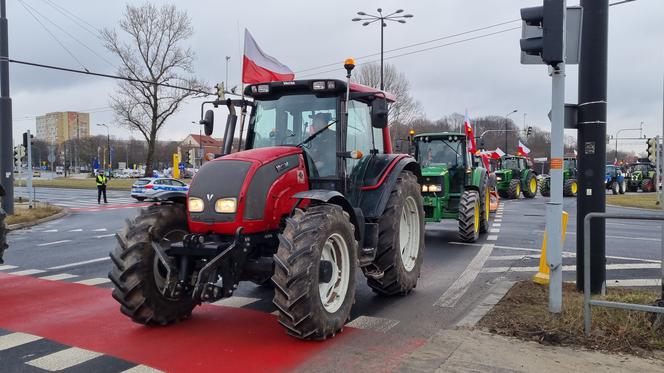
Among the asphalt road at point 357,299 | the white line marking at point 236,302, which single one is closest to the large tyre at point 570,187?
the asphalt road at point 357,299

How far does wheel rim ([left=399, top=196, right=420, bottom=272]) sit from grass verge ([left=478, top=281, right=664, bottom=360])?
1.66m

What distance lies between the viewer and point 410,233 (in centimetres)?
773

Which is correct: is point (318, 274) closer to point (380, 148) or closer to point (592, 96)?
point (380, 148)

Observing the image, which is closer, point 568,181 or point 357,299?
point 357,299

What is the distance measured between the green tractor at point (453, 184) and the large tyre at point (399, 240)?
14.7 ft

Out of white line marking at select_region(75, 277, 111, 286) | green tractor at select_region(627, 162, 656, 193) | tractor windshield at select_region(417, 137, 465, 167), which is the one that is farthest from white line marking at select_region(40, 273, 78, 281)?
green tractor at select_region(627, 162, 656, 193)

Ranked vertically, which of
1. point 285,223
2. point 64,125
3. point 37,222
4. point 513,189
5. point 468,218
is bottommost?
point 37,222

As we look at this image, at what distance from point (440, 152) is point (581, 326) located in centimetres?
926

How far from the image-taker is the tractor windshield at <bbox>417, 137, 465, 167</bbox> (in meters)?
13.8

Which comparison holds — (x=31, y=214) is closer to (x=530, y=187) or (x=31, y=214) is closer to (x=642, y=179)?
(x=530, y=187)

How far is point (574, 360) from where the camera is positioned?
4.51m

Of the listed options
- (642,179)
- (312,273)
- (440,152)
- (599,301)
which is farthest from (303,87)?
(642,179)

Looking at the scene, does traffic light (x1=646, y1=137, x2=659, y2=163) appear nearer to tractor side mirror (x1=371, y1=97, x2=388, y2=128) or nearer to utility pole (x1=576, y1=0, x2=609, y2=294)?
utility pole (x1=576, y1=0, x2=609, y2=294)

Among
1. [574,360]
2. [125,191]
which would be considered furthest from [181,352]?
[125,191]
